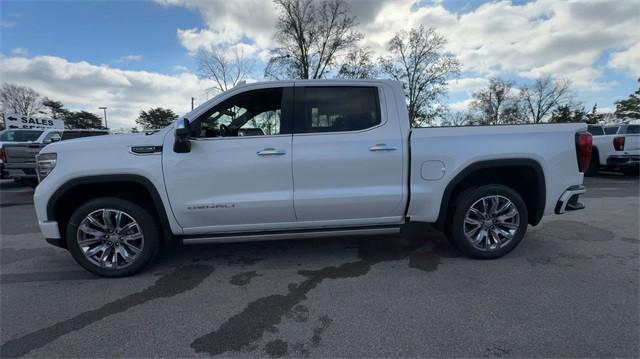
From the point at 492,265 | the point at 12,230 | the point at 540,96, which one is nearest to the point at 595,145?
the point at 492,265

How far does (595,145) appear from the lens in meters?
11.0

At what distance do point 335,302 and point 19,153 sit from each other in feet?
29.8

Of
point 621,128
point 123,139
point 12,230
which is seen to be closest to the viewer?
point 123,139

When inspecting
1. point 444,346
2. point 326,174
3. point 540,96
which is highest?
point 540,96

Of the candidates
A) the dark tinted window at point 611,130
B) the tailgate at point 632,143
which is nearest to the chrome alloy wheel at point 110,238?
the tailgate at point 632,143

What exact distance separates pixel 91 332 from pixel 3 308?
112cm

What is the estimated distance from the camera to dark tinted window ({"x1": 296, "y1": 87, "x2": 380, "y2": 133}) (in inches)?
135

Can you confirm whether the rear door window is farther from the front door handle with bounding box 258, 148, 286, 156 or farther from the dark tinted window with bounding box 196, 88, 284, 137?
the front door handle with bounding box 258, 148, 286, 156

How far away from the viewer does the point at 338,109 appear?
11.5ft

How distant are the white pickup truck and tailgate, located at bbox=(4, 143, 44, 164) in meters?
6.24

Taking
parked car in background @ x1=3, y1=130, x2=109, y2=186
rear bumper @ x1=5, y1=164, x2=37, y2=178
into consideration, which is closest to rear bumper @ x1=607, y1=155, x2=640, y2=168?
parked car in background @ x1=3, y1=130, x2=109, y2=186

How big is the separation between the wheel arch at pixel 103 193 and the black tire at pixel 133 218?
0.12 m

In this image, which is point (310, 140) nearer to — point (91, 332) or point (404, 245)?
point (404, 245)

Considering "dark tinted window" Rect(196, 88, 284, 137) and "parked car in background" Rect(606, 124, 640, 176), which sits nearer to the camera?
"dark tinted window" Rect(196, 88, 284, 137)
